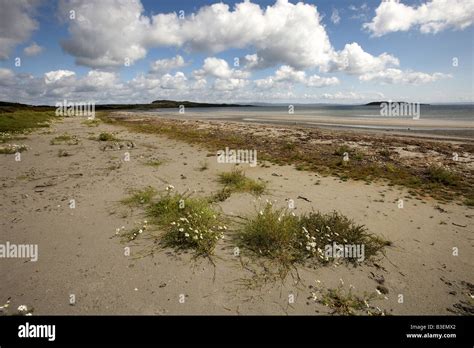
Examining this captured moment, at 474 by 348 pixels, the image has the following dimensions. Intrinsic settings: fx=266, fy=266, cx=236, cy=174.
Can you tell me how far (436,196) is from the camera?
365 inches

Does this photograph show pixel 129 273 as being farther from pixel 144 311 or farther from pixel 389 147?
pixel 389 147

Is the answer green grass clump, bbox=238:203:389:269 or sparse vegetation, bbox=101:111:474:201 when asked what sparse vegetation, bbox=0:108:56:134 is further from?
green grass clump, bbox=238:203:389:269

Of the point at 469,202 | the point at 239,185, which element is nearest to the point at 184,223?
the point at 239,185

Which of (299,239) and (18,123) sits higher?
(18,123)

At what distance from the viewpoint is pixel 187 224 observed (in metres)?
6.45

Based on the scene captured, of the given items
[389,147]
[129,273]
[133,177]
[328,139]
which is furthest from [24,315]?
[328,139]

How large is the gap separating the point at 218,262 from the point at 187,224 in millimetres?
→ 1348

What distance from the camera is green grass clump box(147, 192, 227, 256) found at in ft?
19.8

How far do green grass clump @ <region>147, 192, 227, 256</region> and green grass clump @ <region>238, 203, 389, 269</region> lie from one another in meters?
0.78

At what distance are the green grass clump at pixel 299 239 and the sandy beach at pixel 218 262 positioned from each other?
304 mm

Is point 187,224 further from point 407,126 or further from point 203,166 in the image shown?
point 407,126

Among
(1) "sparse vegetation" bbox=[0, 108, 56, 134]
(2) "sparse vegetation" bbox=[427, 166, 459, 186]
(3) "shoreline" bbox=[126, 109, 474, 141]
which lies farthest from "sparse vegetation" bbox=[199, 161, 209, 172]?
(1) "sparse vegetation" bbox=[0, 108, 56, 134]

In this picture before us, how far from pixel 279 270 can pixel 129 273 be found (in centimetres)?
294

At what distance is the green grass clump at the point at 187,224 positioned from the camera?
6029mm
